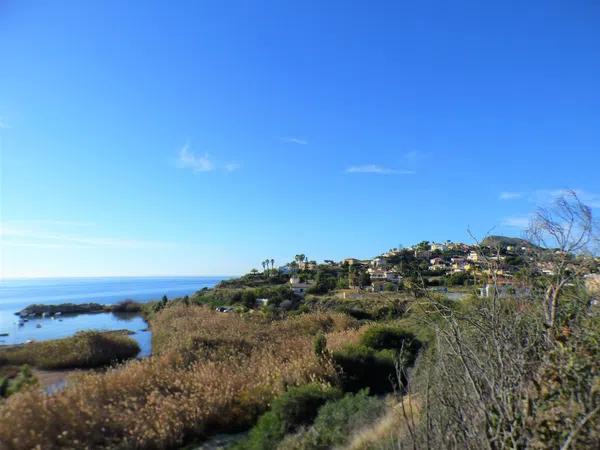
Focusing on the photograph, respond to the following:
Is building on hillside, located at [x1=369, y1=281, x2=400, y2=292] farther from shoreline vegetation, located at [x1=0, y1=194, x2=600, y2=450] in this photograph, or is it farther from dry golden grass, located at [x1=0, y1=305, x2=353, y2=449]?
dry golden grass, located at [x1=0, y1=305, x2=353, y2=449]

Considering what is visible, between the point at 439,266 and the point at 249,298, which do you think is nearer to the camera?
the point at 439,266

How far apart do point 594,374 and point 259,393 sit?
676 centimetres

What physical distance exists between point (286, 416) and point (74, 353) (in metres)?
15.3

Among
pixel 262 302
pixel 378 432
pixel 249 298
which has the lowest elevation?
pixel 262 302

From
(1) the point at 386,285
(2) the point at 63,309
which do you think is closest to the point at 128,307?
(2) the point at 63,309

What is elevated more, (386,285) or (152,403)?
(386,285)

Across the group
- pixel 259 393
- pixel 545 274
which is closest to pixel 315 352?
pixel 259 393

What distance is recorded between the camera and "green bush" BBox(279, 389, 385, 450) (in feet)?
17.9

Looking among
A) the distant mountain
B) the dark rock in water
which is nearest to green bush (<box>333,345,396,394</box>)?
the distant mountain

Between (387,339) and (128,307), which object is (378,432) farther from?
(128,307)

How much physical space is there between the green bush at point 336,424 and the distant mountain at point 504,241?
3.12 meters

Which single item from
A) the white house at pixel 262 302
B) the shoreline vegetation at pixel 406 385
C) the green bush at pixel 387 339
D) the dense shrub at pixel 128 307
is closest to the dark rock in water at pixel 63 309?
the dense shrub at pixel 128 307

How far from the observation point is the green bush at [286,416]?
617 centimetres

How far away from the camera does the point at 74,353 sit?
18172 mm
